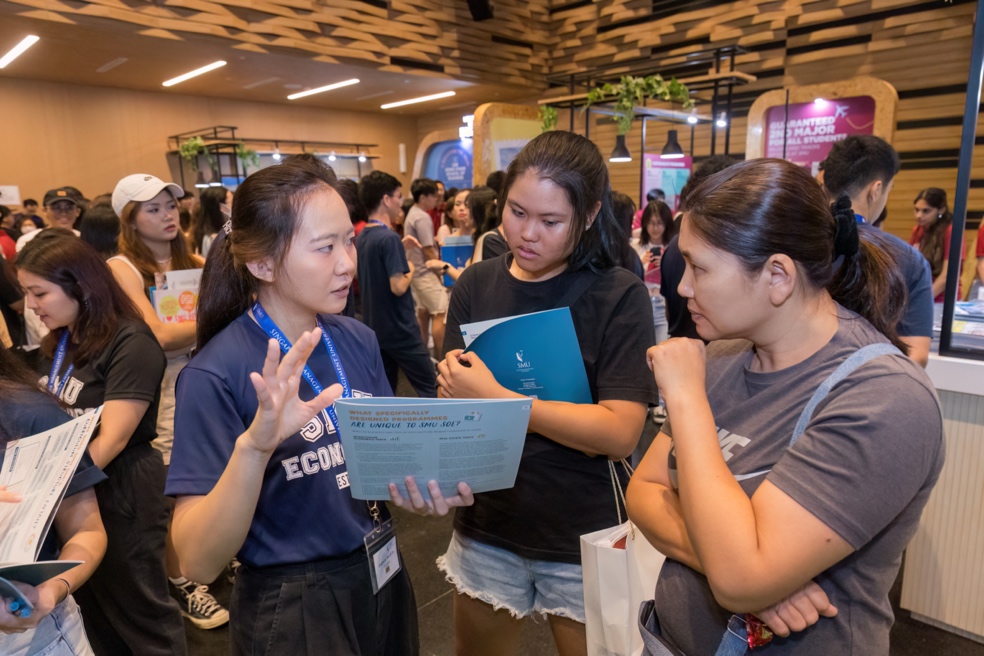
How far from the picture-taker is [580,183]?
140 centimetres

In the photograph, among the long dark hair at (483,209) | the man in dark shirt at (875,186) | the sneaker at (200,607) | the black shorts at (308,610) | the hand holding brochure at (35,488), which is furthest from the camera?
the long dark hair at (483,209)

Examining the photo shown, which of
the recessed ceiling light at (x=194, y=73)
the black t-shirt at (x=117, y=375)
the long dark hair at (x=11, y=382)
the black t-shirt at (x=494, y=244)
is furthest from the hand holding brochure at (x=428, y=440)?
the recessed ceiling light at (x=194, y=73)

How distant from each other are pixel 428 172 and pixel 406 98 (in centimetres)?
202

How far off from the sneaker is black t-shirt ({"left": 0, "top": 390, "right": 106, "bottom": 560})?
1476 millimetres

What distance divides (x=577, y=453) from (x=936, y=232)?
14.9ft

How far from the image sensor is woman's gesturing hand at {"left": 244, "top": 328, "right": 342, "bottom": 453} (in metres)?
0.91

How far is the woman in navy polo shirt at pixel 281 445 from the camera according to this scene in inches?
41.4

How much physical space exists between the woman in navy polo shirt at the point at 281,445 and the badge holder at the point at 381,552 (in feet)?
0.06

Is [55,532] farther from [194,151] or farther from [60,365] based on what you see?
[194,151]

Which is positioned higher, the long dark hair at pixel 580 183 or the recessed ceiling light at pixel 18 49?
the recessed ceiling light at pixel 18 49

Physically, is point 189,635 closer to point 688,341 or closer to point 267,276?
point 267,276

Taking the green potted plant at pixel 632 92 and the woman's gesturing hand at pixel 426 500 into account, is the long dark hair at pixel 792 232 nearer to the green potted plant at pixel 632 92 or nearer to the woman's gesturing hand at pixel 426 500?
the woman's gesturing hand at pixel 426 500

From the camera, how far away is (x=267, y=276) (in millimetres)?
1194

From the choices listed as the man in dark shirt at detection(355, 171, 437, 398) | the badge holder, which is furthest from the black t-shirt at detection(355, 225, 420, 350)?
the badge holder
